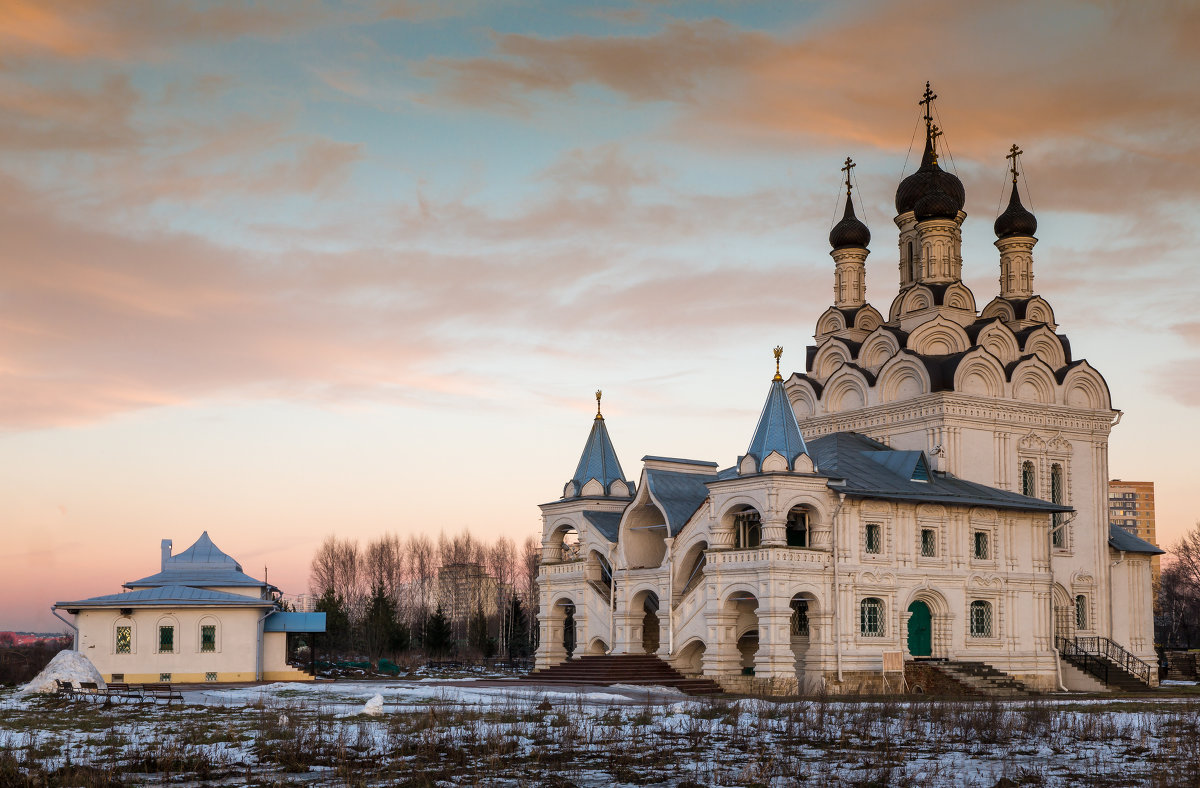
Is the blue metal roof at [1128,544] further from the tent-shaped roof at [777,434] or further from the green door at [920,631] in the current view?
the tent-shaped roof at [777,434]

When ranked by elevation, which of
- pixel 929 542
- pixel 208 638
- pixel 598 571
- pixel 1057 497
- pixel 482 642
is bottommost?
pixel 482 642

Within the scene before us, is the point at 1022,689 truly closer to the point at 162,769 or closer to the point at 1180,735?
the point at 1180,735

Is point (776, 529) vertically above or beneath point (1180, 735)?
above

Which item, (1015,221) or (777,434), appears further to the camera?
(1015,221)

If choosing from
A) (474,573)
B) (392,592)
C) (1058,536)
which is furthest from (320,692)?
(474,573)

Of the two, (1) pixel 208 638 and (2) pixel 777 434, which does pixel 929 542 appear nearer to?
(2) pixel 777 434

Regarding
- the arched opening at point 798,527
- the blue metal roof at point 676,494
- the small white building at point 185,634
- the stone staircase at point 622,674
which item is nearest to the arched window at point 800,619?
the arched opening at point 798,527

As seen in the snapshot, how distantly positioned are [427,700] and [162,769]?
9.94m

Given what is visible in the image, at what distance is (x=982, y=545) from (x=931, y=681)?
4537mm

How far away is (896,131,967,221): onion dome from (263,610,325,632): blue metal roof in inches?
883

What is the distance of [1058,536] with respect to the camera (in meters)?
40.1

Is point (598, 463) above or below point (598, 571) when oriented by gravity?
above

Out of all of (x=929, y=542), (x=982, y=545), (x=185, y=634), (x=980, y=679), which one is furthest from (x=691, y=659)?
(x=185, y=634)

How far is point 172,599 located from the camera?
116 feet
